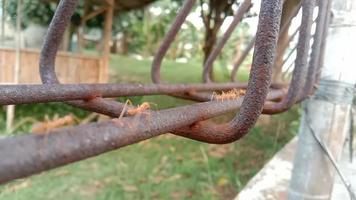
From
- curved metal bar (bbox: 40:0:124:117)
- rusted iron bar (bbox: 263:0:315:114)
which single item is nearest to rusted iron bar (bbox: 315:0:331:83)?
rusted iron bar (bbox: 263:0:315:114)

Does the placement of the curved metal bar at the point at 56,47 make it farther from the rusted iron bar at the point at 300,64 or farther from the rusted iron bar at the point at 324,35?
the rusted iron bar at the point at 324,35

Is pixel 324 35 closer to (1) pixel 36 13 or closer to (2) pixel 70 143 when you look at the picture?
(2) pixel 70 143

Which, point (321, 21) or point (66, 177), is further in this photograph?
point (66, 177)

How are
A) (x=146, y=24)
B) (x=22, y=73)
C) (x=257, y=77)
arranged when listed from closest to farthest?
1. (x=257, y=77)
2. (x=22, y=73)
3. (x=146, y=24)

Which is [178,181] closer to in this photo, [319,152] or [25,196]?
[25,196]

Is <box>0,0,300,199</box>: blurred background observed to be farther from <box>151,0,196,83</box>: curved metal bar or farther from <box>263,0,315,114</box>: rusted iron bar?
<box>263,0,315,114</box>: rusted iron bar

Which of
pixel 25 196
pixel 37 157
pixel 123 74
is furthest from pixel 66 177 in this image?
pixel 123 74
